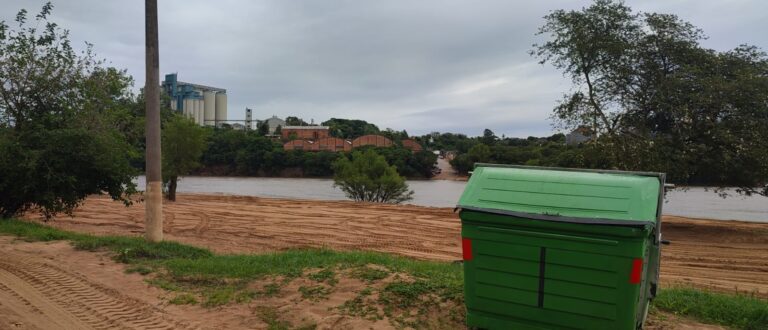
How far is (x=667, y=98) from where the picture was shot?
59.0ft

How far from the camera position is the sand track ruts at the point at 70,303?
215 inches

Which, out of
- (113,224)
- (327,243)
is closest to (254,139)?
(113,224)

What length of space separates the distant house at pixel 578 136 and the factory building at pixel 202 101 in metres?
74.6

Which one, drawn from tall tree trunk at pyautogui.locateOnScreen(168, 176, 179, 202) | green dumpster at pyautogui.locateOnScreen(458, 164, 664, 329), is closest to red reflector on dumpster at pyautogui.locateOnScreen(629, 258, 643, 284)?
green dumpster at pyautogui.locateOnScreen(458, 164, 664, 329)

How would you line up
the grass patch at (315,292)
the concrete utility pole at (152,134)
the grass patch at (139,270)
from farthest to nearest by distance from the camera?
the concrete utility pole at (152,134), the grass patch at (139,270), the grass patch at (315,292)

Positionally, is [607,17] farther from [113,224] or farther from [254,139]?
[254,139]

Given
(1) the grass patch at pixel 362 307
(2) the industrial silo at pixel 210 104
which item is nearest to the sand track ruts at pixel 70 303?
(1) the grass patch at pixel 362 307

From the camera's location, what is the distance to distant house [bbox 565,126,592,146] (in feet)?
66.0

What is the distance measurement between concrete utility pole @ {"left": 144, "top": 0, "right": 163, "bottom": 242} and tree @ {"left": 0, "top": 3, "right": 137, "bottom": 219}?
259 cm

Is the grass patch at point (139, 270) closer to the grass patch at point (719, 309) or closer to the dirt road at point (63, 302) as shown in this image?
the dirt road at point (63, 302)

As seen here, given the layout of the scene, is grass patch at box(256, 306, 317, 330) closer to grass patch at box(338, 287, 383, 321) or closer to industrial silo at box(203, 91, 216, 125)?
grass patch at box(338, 287, 383, 321)

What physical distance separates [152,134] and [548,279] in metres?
8.06

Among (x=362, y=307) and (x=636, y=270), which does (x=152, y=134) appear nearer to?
(x=362, y=307)

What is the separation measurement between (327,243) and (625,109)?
11357 mm
